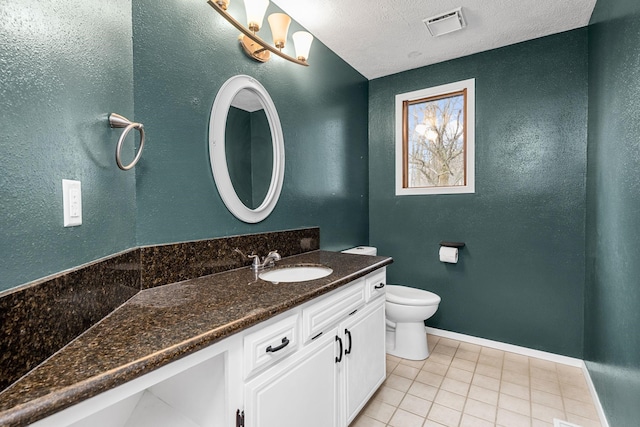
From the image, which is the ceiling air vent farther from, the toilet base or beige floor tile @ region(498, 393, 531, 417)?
beige floor tile @ region(498, 393, 531, 417)

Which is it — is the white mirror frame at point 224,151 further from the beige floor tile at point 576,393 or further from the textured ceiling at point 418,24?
the beige floor tile at point 576,393

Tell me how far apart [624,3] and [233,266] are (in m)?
2.15

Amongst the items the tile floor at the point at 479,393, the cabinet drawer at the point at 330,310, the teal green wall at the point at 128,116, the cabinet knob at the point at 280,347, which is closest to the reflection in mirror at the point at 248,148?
the teal green wall at the point at 128,116

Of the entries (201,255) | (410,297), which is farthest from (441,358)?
(201,255)

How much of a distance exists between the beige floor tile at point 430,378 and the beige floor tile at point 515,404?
0.35 m

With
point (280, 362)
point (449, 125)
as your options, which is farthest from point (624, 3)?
point (280, 362)

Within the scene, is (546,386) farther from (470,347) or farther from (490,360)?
(470,347)

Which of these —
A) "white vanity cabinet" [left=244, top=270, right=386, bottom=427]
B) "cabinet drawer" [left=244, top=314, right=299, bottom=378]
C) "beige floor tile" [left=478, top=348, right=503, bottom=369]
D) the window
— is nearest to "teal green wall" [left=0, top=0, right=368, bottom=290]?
"cabinet drawer" [left=244, top=314, right=299, bottom=378]

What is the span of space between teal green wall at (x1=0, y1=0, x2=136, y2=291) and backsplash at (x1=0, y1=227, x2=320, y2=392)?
4 centimetres

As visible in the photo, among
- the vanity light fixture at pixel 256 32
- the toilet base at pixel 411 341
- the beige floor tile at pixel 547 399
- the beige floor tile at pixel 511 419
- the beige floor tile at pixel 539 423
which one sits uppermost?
the vanity light fixture at pixel 256 32

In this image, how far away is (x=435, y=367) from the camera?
2.18 metres

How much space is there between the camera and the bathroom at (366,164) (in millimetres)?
727

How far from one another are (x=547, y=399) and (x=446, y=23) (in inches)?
96.7

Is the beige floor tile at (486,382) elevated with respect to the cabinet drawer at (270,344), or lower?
lower
